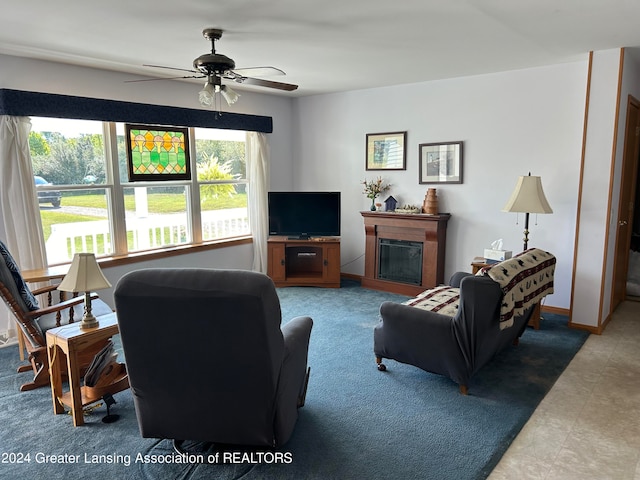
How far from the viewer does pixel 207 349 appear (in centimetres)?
202

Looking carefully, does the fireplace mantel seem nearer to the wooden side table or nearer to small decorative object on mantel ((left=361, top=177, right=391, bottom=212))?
small decorative object on mantel ((left=361, top=177, right=391, bottom=212))

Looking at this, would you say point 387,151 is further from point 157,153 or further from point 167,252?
point 167,252

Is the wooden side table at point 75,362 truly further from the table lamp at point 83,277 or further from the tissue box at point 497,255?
the tissue box at point 497,255

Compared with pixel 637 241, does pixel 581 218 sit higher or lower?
higher

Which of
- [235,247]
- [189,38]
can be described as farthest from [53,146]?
[235,247]

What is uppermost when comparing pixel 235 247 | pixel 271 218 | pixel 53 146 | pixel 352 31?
pixel 352 31

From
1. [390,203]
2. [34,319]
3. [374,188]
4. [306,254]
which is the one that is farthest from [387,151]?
[34,319]

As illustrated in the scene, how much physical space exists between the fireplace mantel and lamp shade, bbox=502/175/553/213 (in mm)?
1028

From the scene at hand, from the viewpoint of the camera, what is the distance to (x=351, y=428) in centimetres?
258

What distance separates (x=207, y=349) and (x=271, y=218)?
3.77 meters

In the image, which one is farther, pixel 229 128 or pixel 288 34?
pixel 229 128

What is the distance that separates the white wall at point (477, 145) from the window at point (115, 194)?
1.44 metres

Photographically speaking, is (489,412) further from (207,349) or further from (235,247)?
(235,247)

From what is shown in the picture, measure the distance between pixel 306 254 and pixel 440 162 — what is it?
2.03 m
